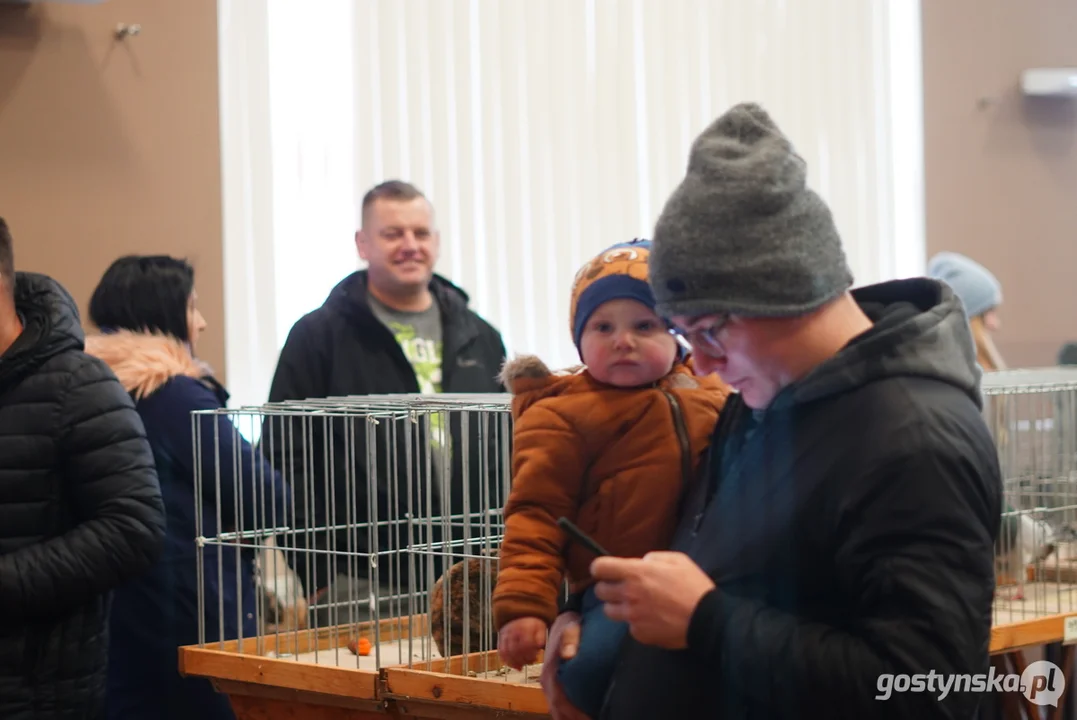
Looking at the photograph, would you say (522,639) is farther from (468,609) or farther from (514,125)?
(514,125)

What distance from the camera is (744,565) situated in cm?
107

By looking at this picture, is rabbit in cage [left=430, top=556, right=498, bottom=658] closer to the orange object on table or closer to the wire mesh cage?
the orange object on table

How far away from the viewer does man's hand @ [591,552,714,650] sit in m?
1.04

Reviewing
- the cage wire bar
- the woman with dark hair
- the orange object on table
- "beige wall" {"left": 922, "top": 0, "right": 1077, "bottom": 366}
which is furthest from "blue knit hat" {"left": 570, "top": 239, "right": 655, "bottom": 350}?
"beige wall" {"left": 922, "top": 0, "right": 1077, "bottom": 366}

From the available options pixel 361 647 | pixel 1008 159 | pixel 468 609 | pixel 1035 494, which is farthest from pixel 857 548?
pixel 1008 159

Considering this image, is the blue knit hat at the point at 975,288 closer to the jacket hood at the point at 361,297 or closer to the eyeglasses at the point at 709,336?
the jacket hood at the point at 361,297

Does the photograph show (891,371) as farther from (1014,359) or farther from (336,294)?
(1014,359)

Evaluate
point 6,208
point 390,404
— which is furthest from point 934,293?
point 6,208

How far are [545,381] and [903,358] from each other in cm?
56

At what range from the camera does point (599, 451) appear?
1426 mm

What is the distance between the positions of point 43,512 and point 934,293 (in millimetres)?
1494

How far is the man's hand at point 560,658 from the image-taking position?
4.31 feet

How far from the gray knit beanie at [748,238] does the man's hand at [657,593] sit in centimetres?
22

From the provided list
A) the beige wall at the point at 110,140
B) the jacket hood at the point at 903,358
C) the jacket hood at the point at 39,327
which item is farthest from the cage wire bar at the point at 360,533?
the beige wall at the point at 110,140
